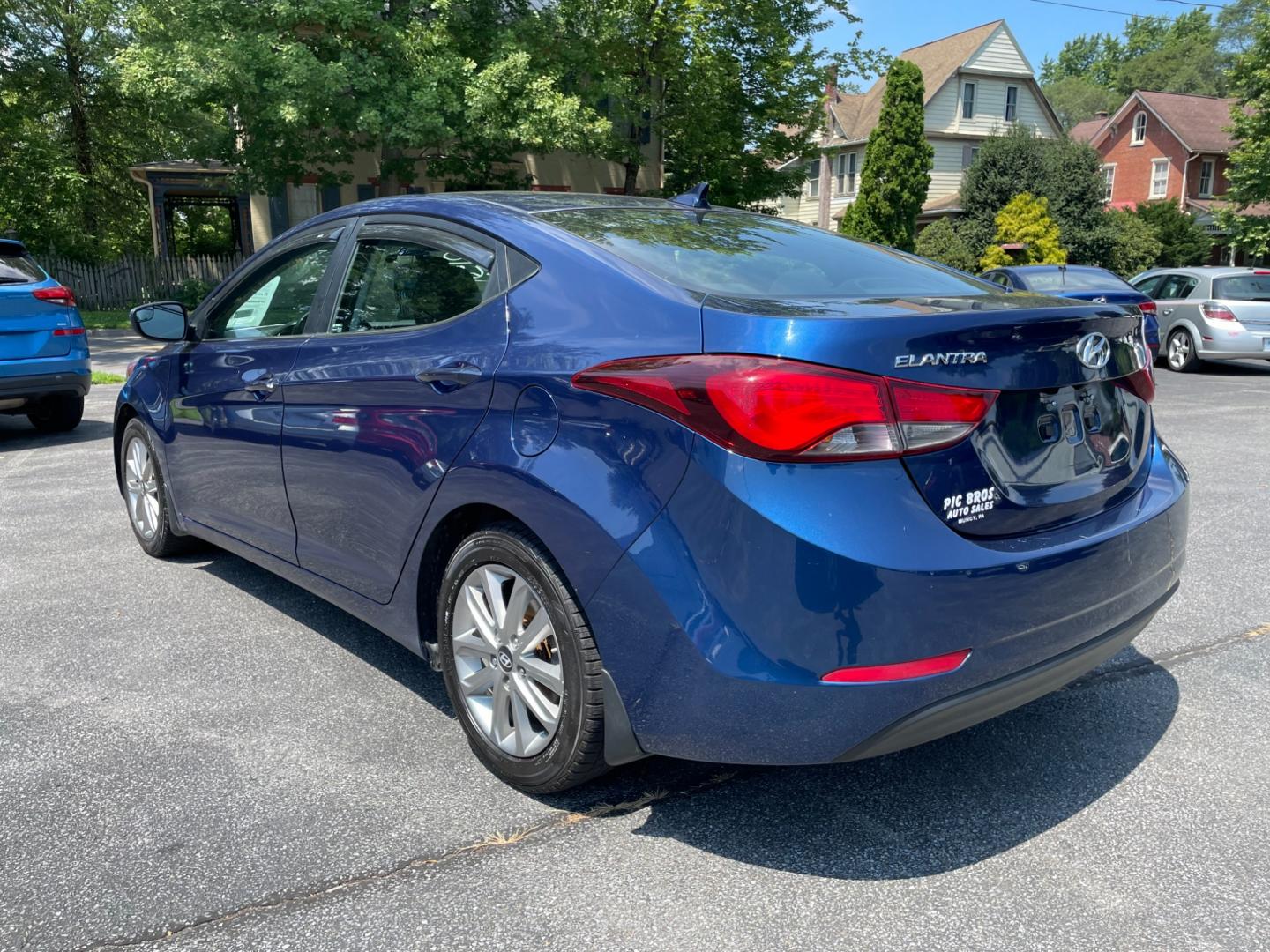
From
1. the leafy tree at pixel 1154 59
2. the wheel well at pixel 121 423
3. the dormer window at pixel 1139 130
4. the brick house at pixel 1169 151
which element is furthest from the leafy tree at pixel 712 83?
the leafy tree at pixel 1154 59

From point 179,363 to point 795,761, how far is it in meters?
3.37

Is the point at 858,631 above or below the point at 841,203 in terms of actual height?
below

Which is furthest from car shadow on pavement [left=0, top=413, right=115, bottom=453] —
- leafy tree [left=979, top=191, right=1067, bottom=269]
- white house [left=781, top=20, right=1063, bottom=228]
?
white house [left=781, top=20, right=1063, bottom=228]

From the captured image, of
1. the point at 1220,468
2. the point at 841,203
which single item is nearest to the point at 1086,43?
the point at 841,203

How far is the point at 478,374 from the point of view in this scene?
2787mm

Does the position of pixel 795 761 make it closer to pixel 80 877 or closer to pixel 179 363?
pixel 80 877

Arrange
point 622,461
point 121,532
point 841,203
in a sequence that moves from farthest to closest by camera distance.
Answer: point 841,203
point 121,532
point 622,461

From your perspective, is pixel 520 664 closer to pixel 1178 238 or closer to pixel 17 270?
pixel 17 270

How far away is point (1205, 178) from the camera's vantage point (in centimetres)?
4612

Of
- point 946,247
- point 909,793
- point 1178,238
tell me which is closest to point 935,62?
point 1178,238

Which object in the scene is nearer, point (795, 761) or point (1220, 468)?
point (795, 761)

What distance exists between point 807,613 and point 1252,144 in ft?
105

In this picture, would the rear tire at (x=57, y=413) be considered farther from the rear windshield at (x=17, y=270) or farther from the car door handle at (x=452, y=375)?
the car door handle at (x=452, y=375)

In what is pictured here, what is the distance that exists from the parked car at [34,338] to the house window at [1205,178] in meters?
49.1
